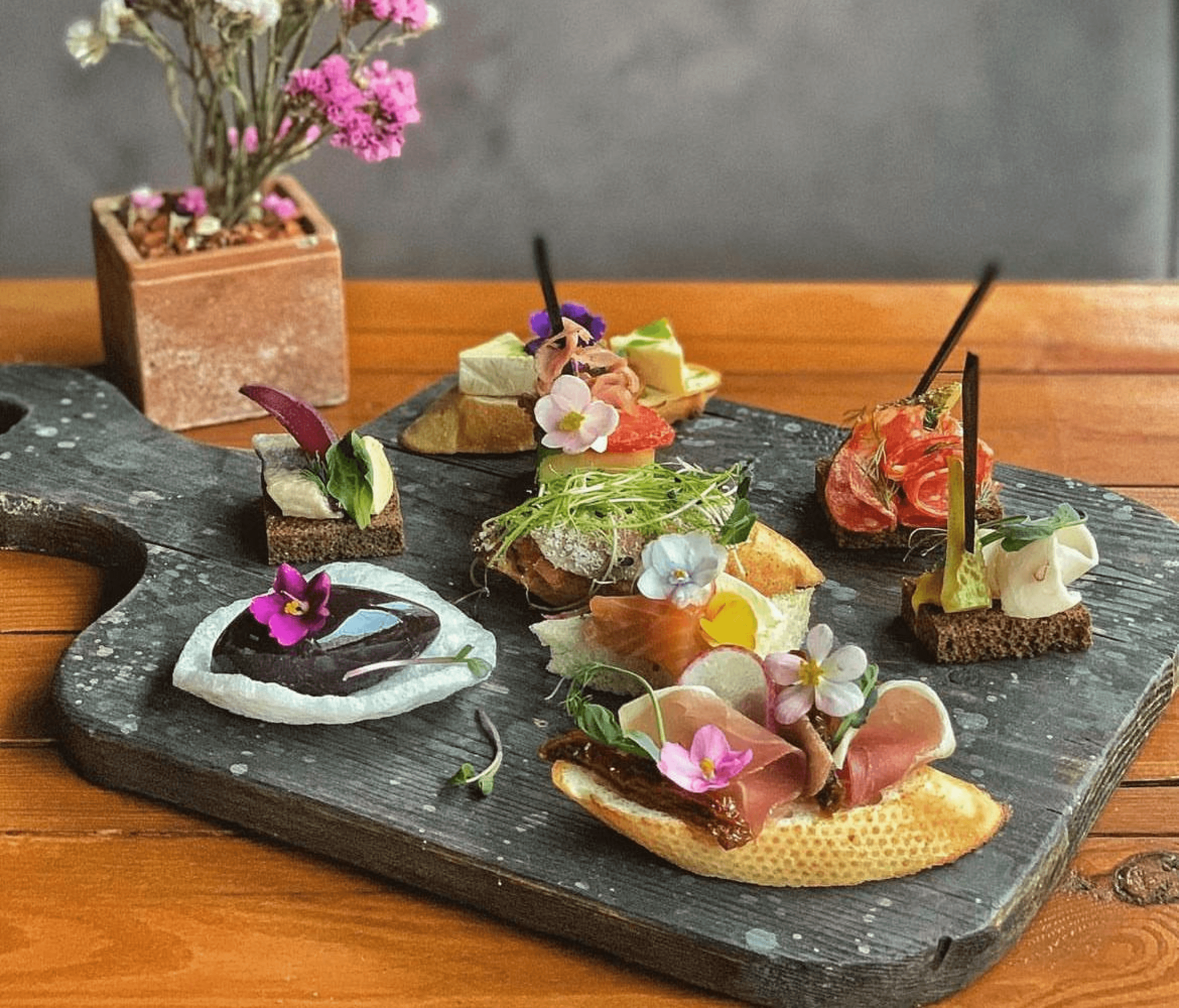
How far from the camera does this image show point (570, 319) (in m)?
2.12

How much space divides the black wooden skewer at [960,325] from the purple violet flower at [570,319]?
388 millimetres

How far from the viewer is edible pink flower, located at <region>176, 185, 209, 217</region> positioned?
7.63 feet

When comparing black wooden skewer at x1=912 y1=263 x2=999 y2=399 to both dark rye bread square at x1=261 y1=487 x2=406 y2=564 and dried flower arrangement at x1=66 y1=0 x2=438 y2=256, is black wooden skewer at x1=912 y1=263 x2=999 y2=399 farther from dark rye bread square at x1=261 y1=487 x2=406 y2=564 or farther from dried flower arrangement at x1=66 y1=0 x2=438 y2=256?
dried flower arrangement at x1=66 y1=0 x2=438 y2=256

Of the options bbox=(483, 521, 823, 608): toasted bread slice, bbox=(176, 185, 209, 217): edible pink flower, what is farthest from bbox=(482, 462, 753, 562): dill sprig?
bbox=(176, 185, 209, 217): edible pink flower

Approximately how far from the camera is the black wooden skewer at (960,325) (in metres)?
1.64

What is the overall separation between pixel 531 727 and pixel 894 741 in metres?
0.35

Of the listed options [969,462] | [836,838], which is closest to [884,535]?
[969,462]

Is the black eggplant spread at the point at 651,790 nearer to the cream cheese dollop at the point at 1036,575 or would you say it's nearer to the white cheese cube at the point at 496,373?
→ the cream cheese dollop at the point at 1036,575

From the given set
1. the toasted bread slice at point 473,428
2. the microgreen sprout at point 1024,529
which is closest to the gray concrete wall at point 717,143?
the toasted bread slice at point 473,428

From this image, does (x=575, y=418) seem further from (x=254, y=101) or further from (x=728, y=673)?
(x=254, y=101)

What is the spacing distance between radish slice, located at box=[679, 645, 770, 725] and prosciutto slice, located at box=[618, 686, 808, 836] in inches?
1.3

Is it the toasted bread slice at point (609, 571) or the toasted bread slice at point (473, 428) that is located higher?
the toasted bread slice at point (473, 428)

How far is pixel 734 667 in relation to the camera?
157cm

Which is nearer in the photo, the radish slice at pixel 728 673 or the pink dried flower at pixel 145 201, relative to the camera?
the radish slice at pixel 728 673
